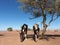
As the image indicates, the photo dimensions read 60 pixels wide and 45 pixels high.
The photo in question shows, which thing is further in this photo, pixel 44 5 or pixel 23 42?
pixel 44 5

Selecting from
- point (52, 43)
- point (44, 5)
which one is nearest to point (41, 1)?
point (44, 5)

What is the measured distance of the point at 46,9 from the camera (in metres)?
25.6

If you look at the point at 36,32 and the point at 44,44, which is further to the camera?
the point at 36,32

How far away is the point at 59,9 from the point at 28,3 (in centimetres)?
414

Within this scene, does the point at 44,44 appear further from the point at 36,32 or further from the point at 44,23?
the point at 44,23

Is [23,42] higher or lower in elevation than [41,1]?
lower

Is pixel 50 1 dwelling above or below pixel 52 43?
above

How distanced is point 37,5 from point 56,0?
2.79m

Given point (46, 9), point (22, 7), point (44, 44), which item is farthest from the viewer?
point (22, 7)

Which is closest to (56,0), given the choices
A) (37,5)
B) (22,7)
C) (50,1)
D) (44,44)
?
(50,1)

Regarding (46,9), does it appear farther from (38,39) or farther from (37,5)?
(38,39)

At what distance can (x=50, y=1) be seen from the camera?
26.4 metres

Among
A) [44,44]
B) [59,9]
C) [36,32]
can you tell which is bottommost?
[44,44]

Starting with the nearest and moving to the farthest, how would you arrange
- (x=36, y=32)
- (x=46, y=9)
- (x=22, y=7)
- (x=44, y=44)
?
(x=44, y=44) < (x=36, y=32) < (x=46, y=9) < (x=22, y=7)
